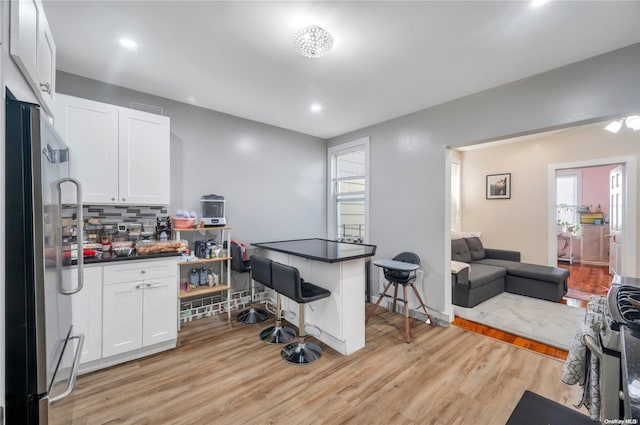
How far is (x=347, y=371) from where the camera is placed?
223 centimetres

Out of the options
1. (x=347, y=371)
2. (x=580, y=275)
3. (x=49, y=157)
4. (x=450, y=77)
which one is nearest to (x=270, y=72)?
(x=450, y=77)

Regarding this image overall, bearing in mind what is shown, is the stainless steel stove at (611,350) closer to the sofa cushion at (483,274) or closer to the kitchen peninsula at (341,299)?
the kitchen peninsula at (341,299)

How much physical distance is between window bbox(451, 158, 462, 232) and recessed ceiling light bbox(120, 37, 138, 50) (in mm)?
5716

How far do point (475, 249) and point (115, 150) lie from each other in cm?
562

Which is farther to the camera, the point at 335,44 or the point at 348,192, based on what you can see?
the point at 348,192

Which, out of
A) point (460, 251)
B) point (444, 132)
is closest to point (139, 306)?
point (444, 132)

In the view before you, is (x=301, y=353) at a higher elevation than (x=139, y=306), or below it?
below

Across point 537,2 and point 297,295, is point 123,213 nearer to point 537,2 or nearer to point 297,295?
point 297,295

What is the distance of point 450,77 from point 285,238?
9.66ft

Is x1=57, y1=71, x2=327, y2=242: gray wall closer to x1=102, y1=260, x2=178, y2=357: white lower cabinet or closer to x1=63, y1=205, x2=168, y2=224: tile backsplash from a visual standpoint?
x1=63, y1=205, x2=168, y2=224: tile backsplash

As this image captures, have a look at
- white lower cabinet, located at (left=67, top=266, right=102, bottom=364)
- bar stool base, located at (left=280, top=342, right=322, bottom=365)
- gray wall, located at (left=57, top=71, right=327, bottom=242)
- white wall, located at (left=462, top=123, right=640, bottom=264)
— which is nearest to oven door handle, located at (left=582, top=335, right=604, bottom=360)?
bar stool base, located at (left=280, top=342, right=322, bottom=365)

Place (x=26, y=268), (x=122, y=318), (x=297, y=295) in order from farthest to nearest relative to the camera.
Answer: (x=122, y=318), (x=297, y=295), (x=26, y=268)

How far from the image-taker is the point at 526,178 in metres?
5.08

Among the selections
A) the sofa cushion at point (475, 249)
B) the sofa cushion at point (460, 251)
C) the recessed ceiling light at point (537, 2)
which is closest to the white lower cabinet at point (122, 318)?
the recessed ceiling light at point (537, 2)
